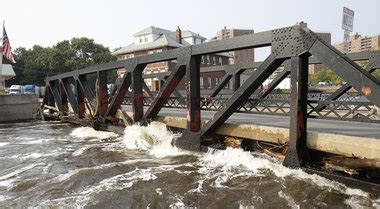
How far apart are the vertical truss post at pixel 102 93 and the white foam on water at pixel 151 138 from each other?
11.5 ft

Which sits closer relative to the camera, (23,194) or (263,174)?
(23,194)

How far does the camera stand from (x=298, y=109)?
22.4 ft

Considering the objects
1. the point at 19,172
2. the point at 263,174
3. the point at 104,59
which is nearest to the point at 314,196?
the point at 263,174

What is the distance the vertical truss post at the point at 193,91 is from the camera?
964 centimetres

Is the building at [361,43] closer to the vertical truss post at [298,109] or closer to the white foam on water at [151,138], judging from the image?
the white foam on water at [151,138]

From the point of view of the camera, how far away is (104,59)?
64.9 m

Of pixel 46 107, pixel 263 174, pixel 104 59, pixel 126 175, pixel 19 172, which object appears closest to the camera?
pixel 263 174

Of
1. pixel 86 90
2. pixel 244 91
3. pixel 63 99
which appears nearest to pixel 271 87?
pixel 244 91

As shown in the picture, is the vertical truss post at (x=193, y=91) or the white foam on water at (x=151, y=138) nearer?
the vertical truss post at (x=193, y=91)

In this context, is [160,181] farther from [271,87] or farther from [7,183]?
[271,87]

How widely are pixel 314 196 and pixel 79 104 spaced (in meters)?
14.8

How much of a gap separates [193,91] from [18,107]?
70.9 ft

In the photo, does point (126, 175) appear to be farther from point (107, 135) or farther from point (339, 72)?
point (107, 135)

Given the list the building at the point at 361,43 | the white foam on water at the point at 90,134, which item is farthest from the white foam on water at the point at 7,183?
the building at the point at 361,43
